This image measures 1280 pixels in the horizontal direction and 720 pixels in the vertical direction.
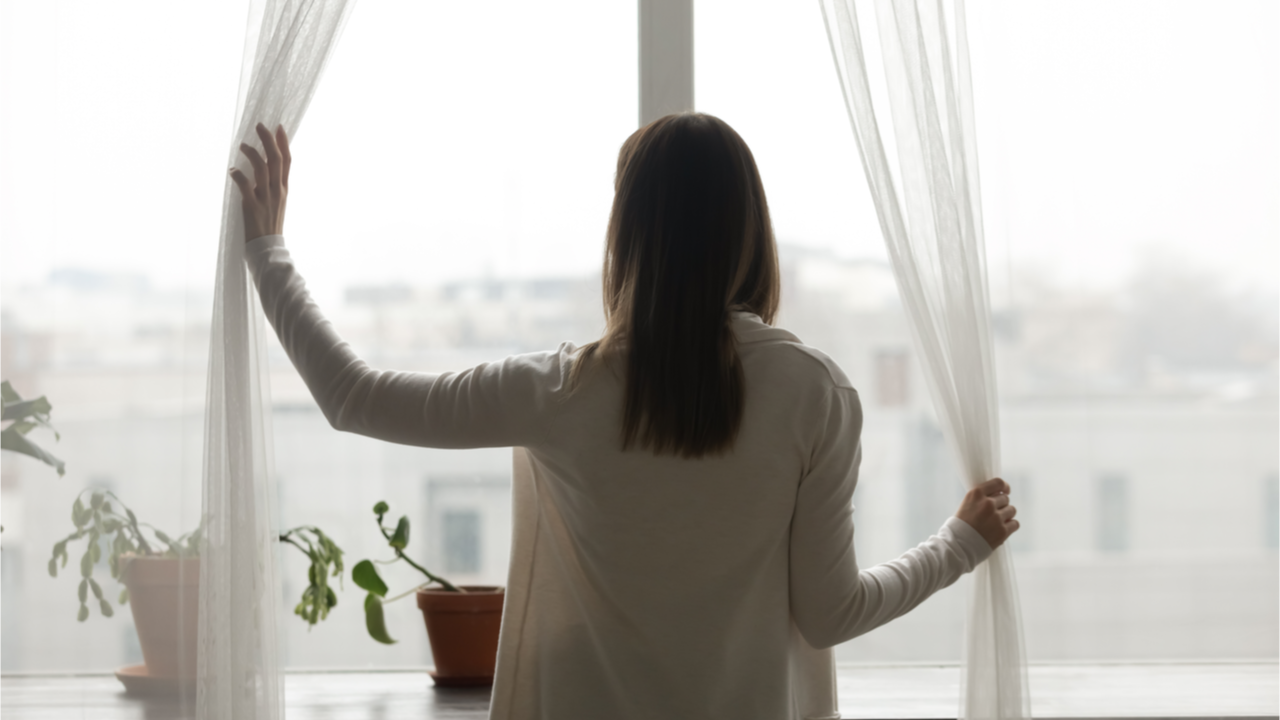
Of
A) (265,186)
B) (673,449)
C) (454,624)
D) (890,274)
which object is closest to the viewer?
(673,449)

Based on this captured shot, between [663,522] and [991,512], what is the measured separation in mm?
504

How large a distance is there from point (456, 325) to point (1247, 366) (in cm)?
129

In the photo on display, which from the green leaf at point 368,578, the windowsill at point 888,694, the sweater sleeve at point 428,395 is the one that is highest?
the sweater sleeve at point 428,395

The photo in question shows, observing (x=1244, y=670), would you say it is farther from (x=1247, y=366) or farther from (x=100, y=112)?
(x=100, y=112)

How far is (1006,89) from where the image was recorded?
1546mm

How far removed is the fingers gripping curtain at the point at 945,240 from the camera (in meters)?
1.33

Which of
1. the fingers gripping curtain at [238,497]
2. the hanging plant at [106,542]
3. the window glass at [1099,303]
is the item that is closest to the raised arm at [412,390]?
the fingers gripping curtain at [238,497]

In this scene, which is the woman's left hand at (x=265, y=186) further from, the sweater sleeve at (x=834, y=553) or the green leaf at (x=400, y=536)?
the sweater sleeve at (x=834, y=553)

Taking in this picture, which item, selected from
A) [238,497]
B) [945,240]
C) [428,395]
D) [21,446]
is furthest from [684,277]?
[21,446]

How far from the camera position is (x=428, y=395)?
103cm

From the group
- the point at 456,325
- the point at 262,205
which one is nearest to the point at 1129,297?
the point at 456,325

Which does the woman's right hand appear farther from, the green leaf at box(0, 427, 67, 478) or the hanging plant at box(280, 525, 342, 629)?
the green leaf at box(0, 427, 67, 478)

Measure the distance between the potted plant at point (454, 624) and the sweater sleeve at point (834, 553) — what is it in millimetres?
582

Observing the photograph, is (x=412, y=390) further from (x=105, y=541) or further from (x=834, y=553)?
(x=105, y=541)
